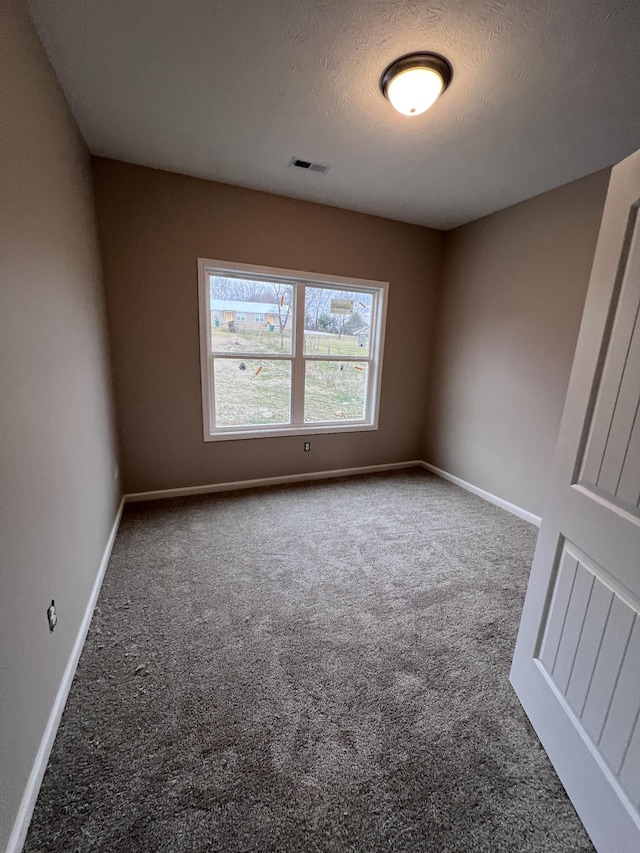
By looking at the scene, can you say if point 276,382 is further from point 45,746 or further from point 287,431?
point 45,746

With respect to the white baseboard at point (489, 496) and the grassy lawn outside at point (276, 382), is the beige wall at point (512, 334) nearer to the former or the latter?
the white baseboard at point (489, 496)

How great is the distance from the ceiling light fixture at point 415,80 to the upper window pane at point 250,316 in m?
1.81

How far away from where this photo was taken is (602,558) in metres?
1.00

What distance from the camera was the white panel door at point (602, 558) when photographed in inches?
35.8

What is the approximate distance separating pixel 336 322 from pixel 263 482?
186 cm

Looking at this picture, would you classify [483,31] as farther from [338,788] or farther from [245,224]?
[338,788]

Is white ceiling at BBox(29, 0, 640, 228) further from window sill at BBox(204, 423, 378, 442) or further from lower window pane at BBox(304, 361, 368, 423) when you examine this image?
window sill at BBox(204, 423, 378, 442)

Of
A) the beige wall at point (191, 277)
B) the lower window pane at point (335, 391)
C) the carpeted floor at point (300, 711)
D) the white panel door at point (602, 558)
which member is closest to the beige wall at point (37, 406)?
the carpeted floor at point (300, 711)

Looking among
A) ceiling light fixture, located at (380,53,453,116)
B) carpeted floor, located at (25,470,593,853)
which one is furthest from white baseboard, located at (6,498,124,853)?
ceiling light fixture, located at (380,53,453,116)

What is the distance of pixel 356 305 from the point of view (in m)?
3.62

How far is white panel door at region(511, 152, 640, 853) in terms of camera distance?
35.8 inches

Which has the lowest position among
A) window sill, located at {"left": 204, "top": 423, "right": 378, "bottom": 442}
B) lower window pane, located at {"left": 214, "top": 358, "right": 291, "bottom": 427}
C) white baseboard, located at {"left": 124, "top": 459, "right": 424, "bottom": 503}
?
white baseboard, located at {"left": 124, "top": 459, "right": 424, "bottom": 503}

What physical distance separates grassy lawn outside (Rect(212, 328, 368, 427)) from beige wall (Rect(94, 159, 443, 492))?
0.77 ft

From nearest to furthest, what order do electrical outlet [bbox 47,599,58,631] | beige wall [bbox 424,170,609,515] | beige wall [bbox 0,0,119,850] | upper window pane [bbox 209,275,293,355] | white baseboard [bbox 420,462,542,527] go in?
beige wall [bbox 0,0,119,850] → electrical outlet [bbox 47,599,58,631] → beige wall [bbox 424,170,609,515] → white baseboard [bbox 420,462,542,527] → upper window pane [bbox 209,275,293,355]
